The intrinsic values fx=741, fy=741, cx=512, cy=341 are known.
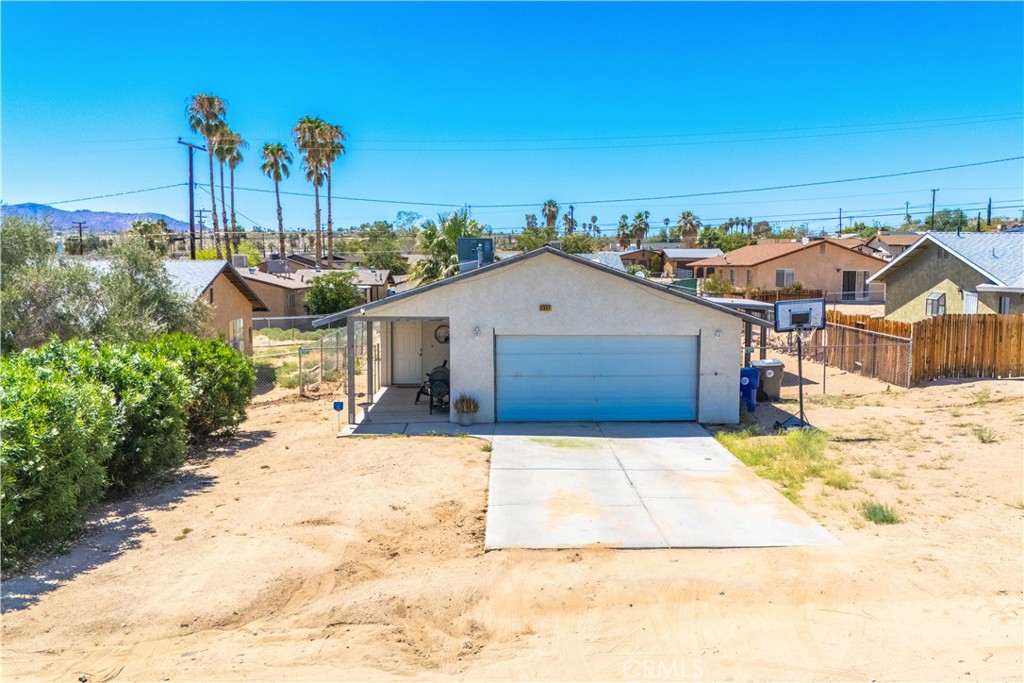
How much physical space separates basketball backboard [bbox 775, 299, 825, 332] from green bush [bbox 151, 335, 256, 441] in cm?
1181

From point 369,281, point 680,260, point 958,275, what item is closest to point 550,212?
point 680,260

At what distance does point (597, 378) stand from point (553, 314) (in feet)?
6.07

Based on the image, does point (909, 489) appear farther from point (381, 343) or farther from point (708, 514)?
point (381, 343)

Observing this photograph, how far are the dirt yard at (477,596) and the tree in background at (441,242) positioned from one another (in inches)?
687

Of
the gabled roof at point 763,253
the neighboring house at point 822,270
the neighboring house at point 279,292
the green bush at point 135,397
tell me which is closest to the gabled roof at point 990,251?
the gabled roof at point 763,253

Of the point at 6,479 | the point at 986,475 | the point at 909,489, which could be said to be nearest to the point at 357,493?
the point at 6,479

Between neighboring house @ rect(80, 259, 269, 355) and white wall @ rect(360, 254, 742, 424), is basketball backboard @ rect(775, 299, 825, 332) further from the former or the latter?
neighboring house @ rect(80, 259, 269, 355)

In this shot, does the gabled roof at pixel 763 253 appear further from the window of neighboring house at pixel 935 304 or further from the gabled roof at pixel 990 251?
the window of neighboring house at pixel 935 304

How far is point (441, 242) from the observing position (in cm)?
2936

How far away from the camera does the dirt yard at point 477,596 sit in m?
6.59

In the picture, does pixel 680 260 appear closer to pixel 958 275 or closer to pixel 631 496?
pixel 958 275

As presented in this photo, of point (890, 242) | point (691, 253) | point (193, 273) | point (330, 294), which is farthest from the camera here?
point (890, 242)

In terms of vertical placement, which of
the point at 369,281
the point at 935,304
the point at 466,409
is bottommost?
the point at 466,409

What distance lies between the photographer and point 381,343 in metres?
23.0
